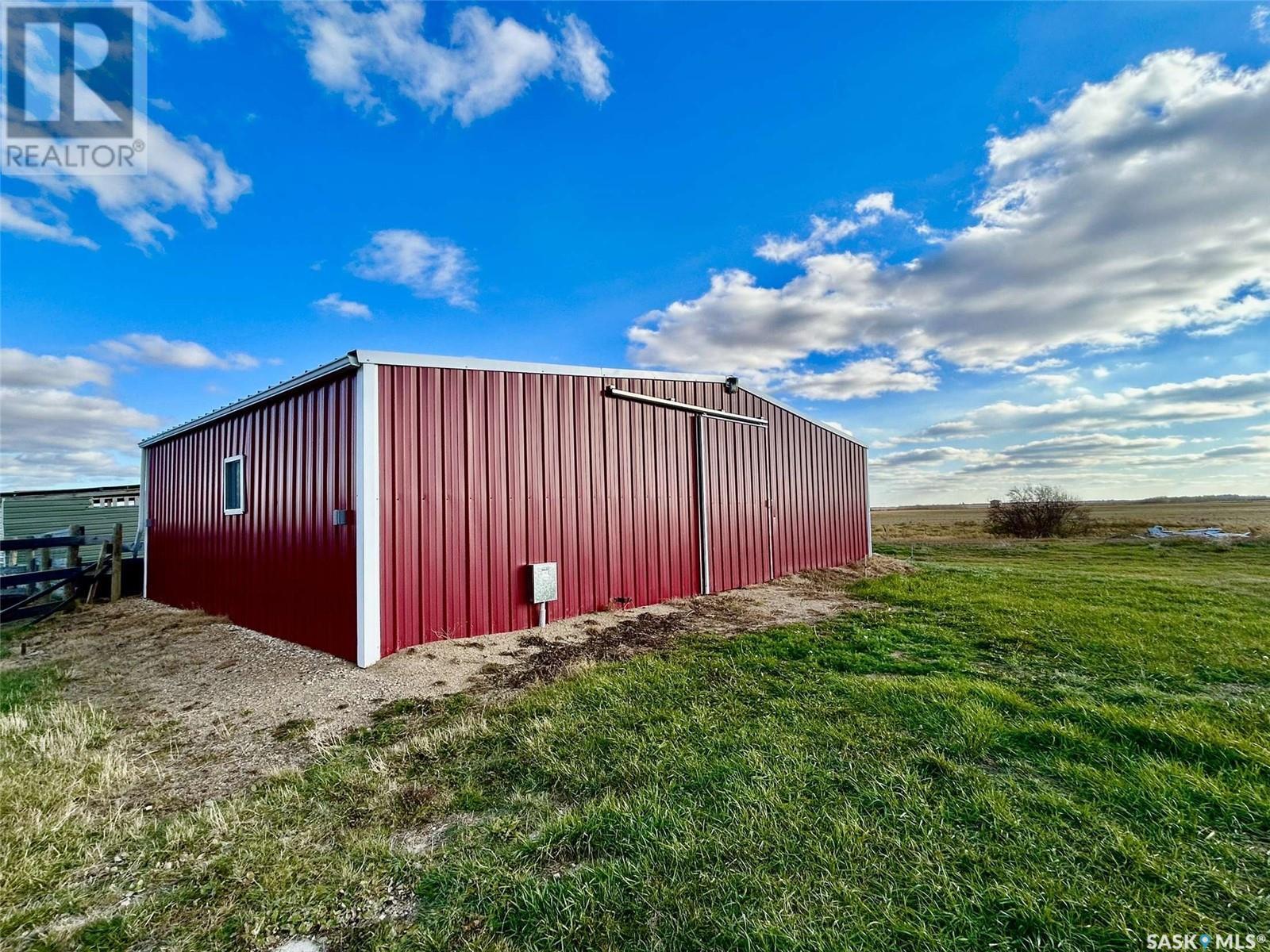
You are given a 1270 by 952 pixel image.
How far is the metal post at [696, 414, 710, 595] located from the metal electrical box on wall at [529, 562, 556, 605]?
3391 mm

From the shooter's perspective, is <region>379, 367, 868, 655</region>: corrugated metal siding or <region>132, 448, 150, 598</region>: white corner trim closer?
<region>379, 367, 868, 655</region>: corrugated metal siding

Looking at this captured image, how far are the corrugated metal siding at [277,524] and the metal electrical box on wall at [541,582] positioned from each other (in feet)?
6.96

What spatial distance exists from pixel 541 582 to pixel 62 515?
59.5 feet

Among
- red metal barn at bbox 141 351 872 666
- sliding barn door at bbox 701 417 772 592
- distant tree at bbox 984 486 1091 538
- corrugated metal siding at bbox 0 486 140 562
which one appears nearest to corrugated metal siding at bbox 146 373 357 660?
red metal barn at bbox 141 351 872 666

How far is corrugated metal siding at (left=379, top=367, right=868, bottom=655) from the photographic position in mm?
5980

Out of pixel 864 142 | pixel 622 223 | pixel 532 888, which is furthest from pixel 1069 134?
pixel 532 888

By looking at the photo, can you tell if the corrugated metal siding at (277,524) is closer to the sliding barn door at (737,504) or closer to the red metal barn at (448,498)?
the red metal barn at (448,498)

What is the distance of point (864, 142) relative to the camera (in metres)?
9.09

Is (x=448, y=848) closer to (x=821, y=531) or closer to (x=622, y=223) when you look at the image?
(x=622, y=223)

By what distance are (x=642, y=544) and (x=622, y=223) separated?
644 centimetres

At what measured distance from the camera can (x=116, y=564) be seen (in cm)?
1069

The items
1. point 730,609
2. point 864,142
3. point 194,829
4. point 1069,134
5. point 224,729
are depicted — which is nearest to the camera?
point 194,829

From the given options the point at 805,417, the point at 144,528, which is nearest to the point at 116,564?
the point at 144,528

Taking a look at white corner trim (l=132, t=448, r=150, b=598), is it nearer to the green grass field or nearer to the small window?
the small window
